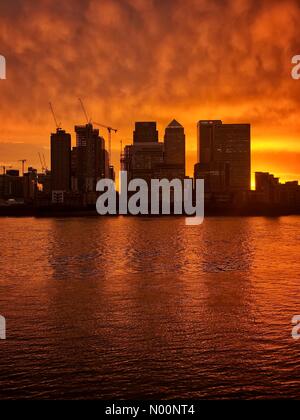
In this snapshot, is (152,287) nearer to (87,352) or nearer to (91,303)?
(91,303)

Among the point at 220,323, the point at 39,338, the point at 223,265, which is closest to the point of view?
the point at 39,338

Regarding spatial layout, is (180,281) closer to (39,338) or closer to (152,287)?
(152,287)

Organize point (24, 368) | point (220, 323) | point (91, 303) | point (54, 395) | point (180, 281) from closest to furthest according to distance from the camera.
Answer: point (54, 395)
point (24, 368)
point (220, 323)
point (91, 303)
point (180, 281)

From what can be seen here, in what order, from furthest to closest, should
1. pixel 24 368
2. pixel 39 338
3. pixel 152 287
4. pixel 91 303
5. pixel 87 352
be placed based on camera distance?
pixel 152 287 < pixel 91 303 < pixel 39 338 < pixel 87 352 < pixel 24 368

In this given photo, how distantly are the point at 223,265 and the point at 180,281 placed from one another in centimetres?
1926

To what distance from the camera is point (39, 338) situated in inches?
1328

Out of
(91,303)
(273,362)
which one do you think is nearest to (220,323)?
(273,362)

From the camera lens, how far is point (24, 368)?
2786 cm
